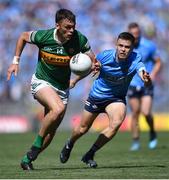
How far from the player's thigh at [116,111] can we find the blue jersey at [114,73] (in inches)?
6.4

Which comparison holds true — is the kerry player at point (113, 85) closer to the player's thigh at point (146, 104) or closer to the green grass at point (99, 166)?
the green grass at point (99, 166)

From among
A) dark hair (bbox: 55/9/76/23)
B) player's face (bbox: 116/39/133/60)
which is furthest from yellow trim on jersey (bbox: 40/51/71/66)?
player's face (bbox: 116/39/133/60)

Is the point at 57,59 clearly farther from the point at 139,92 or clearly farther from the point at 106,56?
the point at 139,92

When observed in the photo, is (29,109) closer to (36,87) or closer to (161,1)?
(161,1)

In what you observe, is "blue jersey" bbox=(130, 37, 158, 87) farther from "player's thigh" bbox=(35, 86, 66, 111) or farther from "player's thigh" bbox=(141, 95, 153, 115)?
"player's thigh" bbox=(35, 86, 66, 111)

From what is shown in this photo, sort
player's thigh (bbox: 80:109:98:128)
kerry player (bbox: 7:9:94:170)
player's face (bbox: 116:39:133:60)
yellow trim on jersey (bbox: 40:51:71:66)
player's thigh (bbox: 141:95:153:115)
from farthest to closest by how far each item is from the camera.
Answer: player's thigh (bbox: 141:95:153:115), player's thigh (bbox: 80:109:98:128), player's face (bbox: 116:39:133:60), yellow trim on jersey (bbox: 40:51:71:66), kerry player (bbox: 7:9:94:170)

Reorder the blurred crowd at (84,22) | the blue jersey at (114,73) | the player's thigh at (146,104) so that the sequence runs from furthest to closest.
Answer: the blurred crowd at (84,22) < the player's thigh at (146,104) < the blue jersey at (114,73)

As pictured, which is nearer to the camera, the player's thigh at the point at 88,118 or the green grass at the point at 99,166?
the green grass at the point at 99,166

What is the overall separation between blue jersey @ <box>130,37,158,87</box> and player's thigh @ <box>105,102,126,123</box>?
18.5ft

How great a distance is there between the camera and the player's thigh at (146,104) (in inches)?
707

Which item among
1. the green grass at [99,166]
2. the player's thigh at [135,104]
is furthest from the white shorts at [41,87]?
the player's thigh at [135,104]

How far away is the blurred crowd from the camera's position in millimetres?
38778

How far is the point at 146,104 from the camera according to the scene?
59.2 ft

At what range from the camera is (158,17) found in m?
41.8
